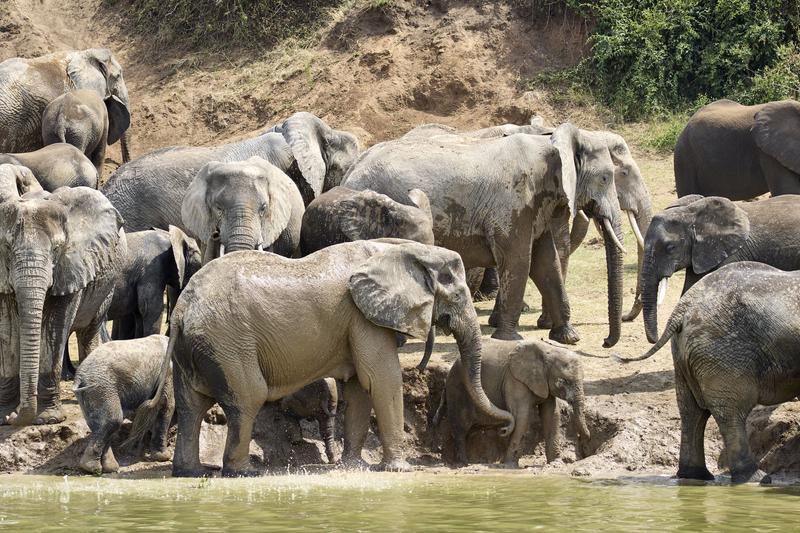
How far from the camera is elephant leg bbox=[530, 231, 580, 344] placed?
15.0 meters

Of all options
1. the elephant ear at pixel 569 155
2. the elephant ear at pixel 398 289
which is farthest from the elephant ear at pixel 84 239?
the elephant ear at pixel 569 155

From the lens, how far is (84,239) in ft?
42.1

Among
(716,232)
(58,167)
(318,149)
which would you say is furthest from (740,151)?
(58,167)

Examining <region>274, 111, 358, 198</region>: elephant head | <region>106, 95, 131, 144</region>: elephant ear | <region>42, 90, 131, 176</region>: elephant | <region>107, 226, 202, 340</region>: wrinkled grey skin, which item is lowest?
<region>107, 226, 202, 340</region>: wrinkled grey skin

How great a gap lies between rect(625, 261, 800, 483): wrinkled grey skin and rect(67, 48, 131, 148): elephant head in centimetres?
1185

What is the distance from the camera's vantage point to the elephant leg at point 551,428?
1248 centimetres

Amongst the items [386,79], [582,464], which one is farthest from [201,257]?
[386,79]

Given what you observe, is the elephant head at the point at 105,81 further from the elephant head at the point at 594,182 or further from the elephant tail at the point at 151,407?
the elephant tail at the point at 151,407

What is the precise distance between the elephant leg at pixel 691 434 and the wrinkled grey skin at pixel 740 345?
114 mm

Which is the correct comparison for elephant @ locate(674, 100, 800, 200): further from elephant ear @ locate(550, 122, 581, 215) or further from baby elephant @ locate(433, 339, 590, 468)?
baby elephant @ locate(433, 339, 590, 468)

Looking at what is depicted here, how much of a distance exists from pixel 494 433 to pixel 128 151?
10.5 metres

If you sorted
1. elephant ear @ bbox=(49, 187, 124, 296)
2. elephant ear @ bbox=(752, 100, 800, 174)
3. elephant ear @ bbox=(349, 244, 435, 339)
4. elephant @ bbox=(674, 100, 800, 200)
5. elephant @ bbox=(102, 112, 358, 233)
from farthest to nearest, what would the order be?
1. elephant @ bbox=(674, 100, 800, 200)
2. elephant ear @ bbox=(752, 100, 800, 174)
3. elephant @ bbox=(102, 112, 358, 233)
4. elephant ear @ bbox=(49, 187, 124, 296)
5. elephant ear @ bbox=(349, 244, 435, 339)

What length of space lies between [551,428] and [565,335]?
2.38m

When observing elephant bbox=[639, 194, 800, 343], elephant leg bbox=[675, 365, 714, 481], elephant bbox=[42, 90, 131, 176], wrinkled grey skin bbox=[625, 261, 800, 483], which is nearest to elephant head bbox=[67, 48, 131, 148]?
elephant bbox=[42, 90, 131, 176]
